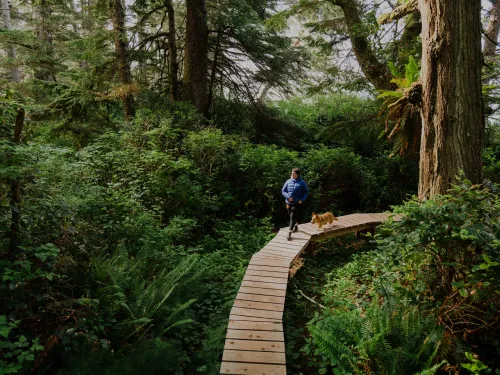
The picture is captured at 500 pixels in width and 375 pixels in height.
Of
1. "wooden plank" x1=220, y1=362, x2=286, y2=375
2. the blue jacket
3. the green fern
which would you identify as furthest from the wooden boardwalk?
the blue jacket

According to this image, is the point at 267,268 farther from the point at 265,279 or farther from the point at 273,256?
the point at 273,256

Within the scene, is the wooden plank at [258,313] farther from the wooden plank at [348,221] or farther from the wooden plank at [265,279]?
the wooden plank at [348,221]

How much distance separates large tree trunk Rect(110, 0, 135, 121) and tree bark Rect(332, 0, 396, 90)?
6.72m

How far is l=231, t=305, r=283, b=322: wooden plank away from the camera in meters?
4.67

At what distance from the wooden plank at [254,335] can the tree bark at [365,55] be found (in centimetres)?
882

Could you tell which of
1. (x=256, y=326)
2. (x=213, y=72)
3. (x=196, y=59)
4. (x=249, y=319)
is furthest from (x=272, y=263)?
(x=213, y=72)

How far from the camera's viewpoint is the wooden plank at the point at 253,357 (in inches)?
148

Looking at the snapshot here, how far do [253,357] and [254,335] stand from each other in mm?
421

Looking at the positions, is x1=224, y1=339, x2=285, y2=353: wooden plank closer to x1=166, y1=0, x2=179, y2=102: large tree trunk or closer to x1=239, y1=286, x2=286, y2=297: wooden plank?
x1=239, y1=286, x2=286, y2=297: wooden plank

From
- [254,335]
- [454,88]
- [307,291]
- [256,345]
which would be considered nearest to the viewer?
[256,345]

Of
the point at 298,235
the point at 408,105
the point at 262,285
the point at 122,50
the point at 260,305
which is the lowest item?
the point at 260,305

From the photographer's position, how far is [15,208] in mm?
3502

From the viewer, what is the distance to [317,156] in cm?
1141

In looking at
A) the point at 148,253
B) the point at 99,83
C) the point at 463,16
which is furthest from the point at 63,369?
the point at 99,83
